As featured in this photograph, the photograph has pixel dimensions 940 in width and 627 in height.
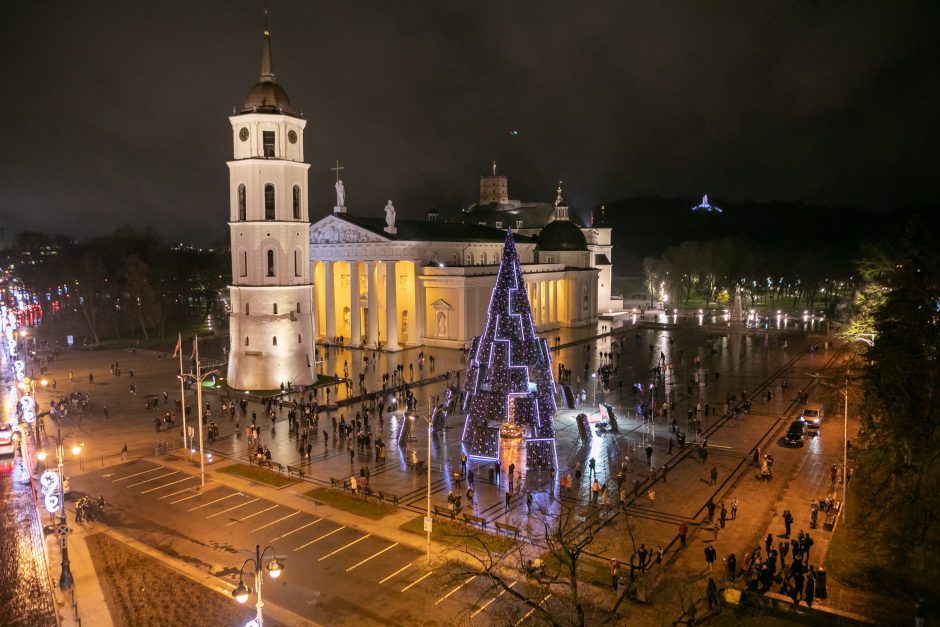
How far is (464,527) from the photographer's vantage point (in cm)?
2305

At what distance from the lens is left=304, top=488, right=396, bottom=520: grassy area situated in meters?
24.6

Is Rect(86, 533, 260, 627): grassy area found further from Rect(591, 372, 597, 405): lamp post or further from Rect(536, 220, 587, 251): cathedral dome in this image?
Rect(536, 220, 587, 251): cathedral dome

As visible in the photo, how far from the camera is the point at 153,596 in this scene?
61.1 feet

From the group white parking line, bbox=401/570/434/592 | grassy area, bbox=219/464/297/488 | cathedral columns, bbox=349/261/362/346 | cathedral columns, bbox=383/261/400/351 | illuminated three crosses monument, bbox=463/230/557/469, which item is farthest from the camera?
cathedral columns, bbox=349/261/362/346

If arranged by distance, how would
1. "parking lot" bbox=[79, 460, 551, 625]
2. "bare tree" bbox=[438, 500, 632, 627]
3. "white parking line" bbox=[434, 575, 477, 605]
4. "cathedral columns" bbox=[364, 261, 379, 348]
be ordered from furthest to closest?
"cathedral columns" bbox=[364, 261, 379, 348], "white parking line" bbox=[434, 575, 477, 605], "parking lot" bbox=[79, 460, 551, 625], "bare tree" bbox=[438, 500, 632, 627]

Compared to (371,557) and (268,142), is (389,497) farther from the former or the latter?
(268,142)

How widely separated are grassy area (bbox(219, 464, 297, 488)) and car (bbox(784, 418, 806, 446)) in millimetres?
22392

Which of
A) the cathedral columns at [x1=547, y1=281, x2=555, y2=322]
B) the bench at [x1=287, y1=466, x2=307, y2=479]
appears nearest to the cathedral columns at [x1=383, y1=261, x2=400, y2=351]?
the cathedral columns at [x1=547, y1=281, x2=555, y2=322]

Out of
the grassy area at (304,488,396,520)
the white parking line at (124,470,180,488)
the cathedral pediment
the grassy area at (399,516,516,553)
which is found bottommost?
the grassy area at (399,516,516,553)

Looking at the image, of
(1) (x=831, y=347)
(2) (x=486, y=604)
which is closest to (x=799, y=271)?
(1) (x=831, y=347)

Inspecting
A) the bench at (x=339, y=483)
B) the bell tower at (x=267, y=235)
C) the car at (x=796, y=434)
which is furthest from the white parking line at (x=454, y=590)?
the bell tower at (x=267, y=235)

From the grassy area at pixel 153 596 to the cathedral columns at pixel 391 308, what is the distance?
41.2 metres

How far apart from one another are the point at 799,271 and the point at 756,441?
84.7 m

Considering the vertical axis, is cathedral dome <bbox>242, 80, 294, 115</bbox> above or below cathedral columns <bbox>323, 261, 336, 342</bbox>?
above
